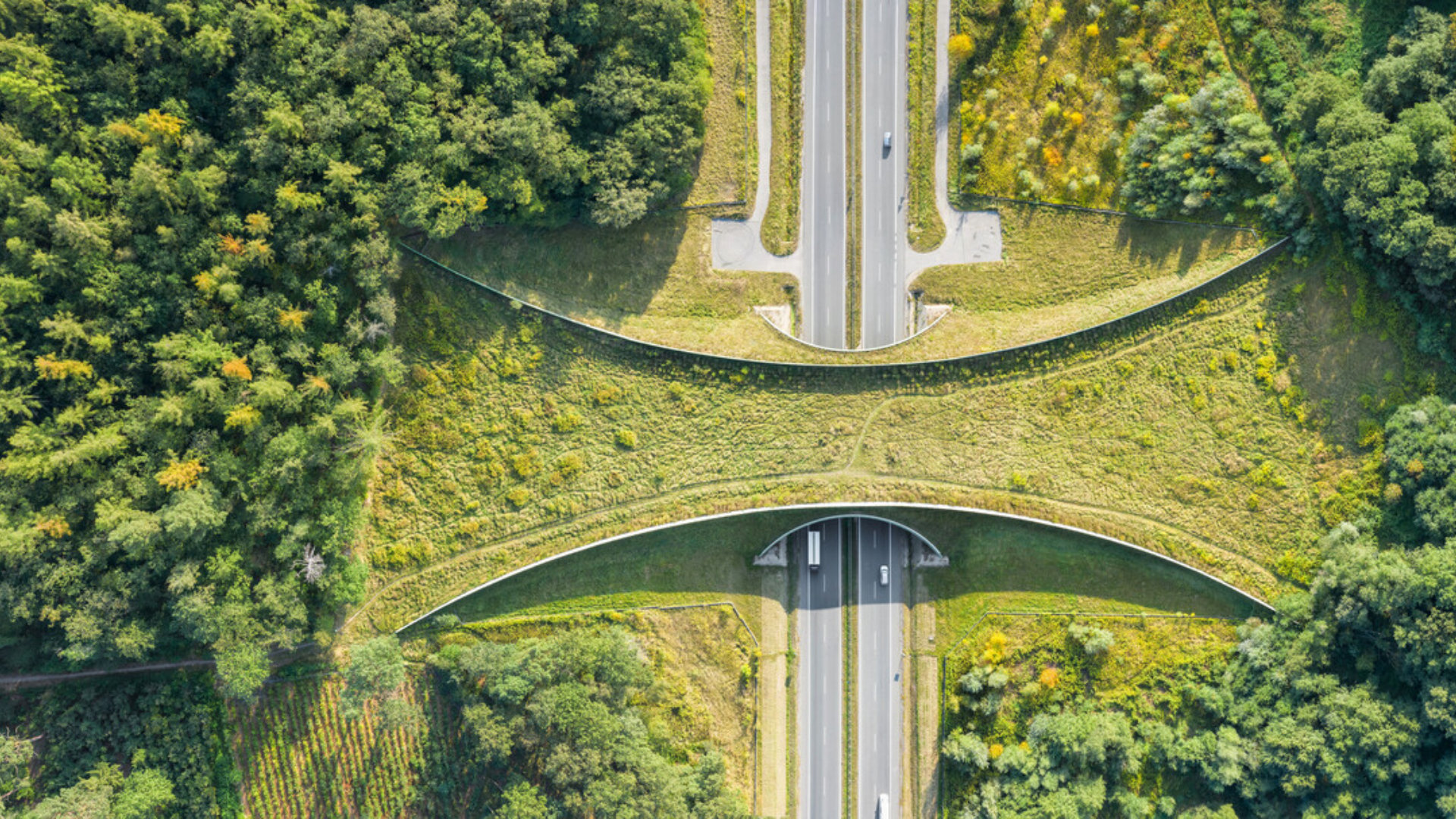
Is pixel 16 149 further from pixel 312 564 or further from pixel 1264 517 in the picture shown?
pixel 1264 517

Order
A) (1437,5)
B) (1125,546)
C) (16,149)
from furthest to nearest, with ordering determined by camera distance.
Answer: (1125,546)
(1437,5)
(16,149)

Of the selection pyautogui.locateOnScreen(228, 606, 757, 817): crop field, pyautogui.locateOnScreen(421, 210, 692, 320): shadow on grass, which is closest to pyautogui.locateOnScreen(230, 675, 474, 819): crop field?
pyautogui.locateOnScreen(228, 606, 757, 817): crop field

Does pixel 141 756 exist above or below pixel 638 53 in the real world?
below

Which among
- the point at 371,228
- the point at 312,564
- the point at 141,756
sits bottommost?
the point at 141,756

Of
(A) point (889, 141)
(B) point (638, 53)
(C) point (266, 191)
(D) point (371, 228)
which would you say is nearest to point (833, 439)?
(A) point (889, 141)

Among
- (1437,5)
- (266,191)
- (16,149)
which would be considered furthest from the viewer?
(1437,5)

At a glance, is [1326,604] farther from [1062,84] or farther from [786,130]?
[786,130]

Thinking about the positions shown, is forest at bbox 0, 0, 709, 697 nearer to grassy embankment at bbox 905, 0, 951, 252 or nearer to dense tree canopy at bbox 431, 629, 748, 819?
dense tree canopy at bbox 431, 629, 748, 819
